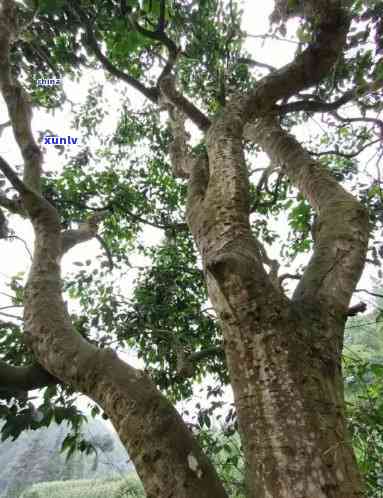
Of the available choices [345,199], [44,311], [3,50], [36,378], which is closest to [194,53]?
[3,50]

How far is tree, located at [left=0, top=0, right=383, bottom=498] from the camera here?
2.69 ft

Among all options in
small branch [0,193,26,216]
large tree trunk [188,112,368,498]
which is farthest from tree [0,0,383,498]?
small branch [0,193,26,216]

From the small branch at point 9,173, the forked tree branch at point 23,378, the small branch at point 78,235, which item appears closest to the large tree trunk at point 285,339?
the forked tree branch at point 23,378

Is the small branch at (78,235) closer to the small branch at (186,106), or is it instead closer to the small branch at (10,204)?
the small branch at (10,204)

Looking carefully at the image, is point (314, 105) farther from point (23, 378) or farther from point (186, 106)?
point (23, 378)

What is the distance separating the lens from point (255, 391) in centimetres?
86

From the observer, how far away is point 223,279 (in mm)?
1029

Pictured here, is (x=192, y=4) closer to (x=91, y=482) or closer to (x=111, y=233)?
(x=111, y=233)

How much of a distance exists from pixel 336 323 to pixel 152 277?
278cm

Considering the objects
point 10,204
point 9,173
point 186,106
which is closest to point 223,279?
point 9,173

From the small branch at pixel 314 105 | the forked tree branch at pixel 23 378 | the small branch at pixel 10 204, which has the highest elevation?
the small branch at pixel 314 105

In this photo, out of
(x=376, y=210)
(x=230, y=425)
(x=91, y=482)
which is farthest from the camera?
(x=91, y=482)

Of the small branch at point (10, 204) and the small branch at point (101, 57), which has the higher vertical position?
the small branch at point (101, 57)

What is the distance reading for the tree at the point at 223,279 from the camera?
32.3 inches
